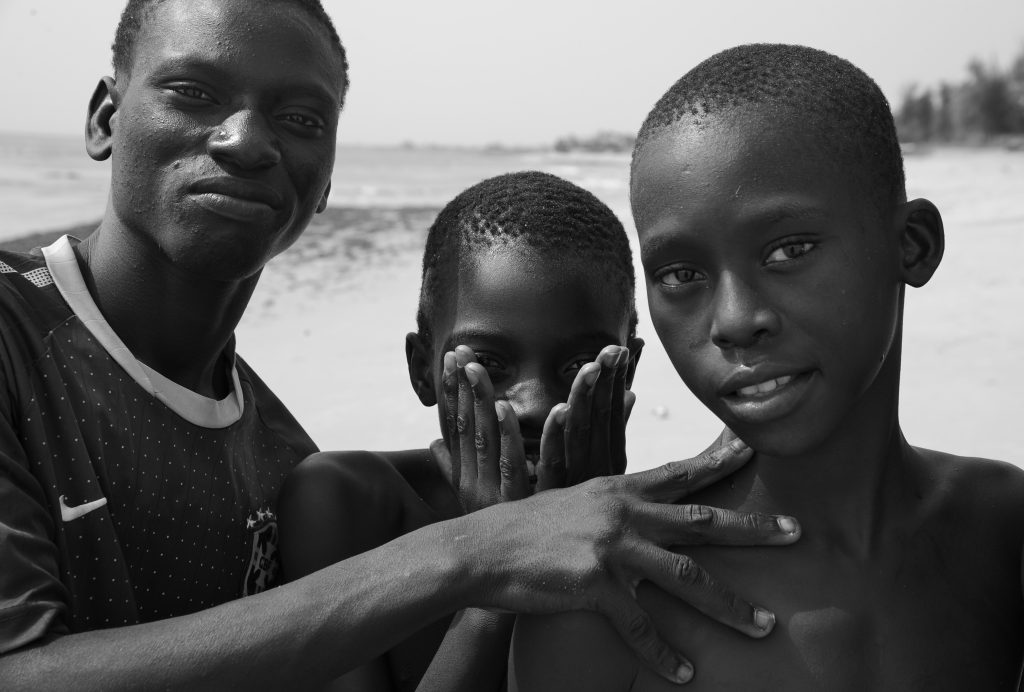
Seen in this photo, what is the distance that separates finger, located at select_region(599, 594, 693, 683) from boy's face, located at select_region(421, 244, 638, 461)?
64 centimetres

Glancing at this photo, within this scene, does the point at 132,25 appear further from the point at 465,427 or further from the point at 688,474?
the point at 688,474

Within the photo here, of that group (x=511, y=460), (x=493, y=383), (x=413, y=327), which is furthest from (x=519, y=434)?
(x=413, y=327)

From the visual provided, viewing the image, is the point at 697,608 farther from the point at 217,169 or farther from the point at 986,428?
the point at 986,428

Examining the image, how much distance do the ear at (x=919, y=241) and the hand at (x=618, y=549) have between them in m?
0.47

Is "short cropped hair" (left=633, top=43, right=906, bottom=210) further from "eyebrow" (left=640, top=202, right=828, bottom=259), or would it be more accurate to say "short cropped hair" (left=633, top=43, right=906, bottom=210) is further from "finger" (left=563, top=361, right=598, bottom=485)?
"finger" (left=563, top=361, right=598, bottom=485)

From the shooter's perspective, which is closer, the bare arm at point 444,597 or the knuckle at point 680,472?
the bare arm at point 444,597

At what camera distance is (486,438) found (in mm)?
2023

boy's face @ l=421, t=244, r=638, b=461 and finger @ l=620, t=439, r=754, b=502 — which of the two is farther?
boy's face @ l=421, t=244, r=638, b=461

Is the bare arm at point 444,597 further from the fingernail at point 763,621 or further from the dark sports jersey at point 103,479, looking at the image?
the dark sports jersey at point 103,479

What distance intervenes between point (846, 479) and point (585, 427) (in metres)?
0.50

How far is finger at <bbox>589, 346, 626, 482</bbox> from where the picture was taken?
1979 millimetres

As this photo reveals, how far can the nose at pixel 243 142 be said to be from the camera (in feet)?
7.23

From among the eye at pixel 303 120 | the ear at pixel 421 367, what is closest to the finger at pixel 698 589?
the ear at pixel 421 367

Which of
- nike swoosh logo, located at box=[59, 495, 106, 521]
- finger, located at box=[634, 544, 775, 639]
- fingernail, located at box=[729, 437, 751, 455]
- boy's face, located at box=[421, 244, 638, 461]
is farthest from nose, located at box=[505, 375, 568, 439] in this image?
nike swoosh logo, located at box=[59, 495, 106, 521]
